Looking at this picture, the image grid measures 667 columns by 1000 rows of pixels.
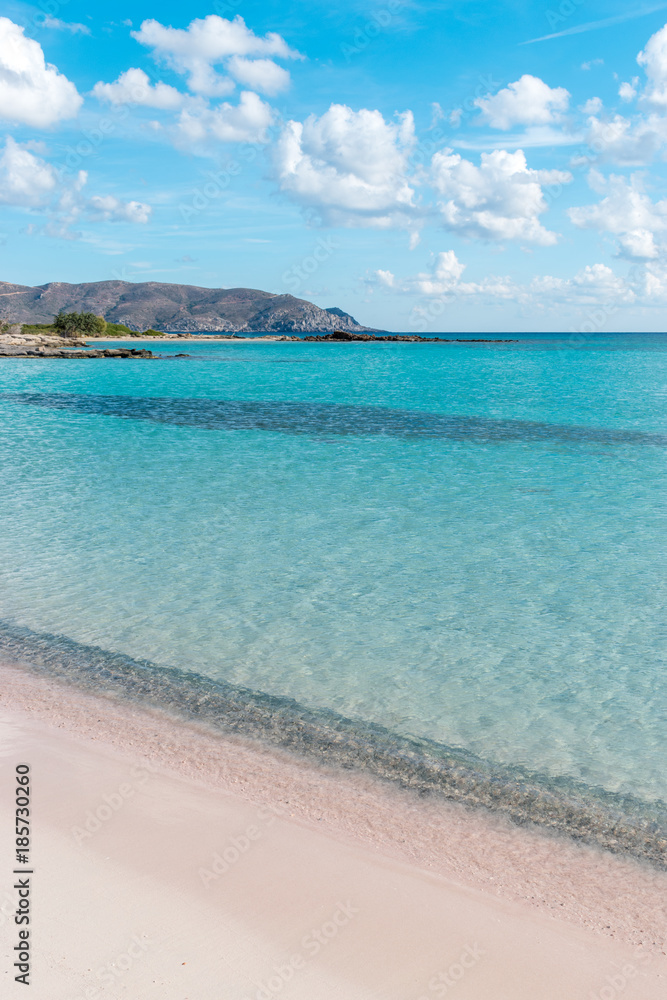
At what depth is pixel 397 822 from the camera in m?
5.59

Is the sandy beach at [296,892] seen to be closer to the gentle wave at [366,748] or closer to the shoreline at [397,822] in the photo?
the shoreline at [397,822]

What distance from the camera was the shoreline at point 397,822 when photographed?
4.71m

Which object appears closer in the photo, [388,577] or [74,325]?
[388,577]

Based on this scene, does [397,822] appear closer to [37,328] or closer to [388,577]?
[388,577]

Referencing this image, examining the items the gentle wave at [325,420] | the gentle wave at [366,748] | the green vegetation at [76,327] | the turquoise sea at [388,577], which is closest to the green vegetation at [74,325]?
the green vegetation at [76,327]

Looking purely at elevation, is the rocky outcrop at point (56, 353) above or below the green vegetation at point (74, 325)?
below

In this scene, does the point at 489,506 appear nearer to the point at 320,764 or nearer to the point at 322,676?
the point at 322,676

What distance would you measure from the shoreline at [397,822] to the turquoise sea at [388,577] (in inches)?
41.5

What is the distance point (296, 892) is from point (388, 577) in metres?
7.34

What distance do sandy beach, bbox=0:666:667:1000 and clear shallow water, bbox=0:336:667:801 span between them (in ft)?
4.86

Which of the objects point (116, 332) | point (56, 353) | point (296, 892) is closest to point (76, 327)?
point (116, 332)

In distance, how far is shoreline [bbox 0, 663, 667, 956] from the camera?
15.5 feet

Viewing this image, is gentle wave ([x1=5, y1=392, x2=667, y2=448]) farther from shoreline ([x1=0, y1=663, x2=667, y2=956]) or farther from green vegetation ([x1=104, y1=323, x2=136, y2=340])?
green vegetation ([x1=104, y1=323, x2=136, y2=340])

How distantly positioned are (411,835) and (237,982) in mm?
1941
